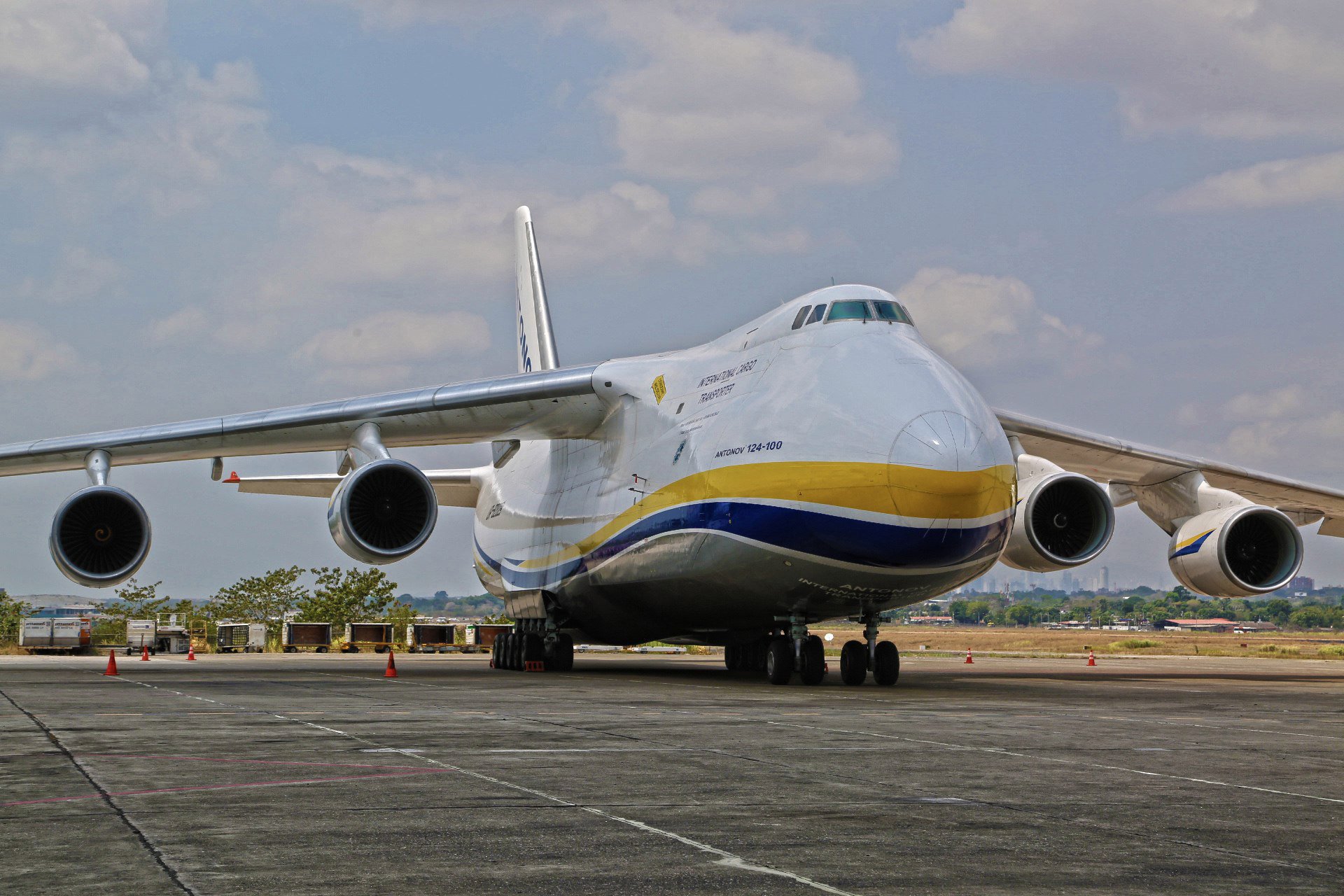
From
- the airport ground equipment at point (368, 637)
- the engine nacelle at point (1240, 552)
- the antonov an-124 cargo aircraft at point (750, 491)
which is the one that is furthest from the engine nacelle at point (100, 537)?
the airport ground equipment at point (368, 637)

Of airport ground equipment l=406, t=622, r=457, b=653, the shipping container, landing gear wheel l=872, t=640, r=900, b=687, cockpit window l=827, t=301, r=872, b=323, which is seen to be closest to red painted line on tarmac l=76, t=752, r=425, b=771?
landing gear wheel l=872, t=640, r=900, b=687

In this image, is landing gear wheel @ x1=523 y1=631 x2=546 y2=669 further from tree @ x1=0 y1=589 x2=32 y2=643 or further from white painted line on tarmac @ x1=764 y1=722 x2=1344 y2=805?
tree @ x1=0 y1=589 x2=32 y2=643

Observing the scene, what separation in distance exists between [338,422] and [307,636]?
28.8 metres

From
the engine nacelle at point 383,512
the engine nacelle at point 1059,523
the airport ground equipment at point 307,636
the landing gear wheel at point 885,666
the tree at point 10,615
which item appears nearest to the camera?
the landing gear wheel at point 885,666

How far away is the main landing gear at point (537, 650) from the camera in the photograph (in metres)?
23.9

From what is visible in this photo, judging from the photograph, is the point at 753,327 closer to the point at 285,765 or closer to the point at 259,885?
the point at 285,765

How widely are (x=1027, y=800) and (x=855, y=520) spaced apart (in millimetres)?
8395

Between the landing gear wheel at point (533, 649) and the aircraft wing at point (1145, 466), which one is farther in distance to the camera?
the landing gear wheel at point (533, 649)

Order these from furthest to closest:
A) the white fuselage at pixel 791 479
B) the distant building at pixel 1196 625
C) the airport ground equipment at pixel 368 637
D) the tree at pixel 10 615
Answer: the distant building at pixel 1196 625
the tree at pixel 10 615
the airport ground equipment at pixel 368 637
the white fuselage at pixel 791 479

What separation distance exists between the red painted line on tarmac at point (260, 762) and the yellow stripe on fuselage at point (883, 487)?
8.01 m

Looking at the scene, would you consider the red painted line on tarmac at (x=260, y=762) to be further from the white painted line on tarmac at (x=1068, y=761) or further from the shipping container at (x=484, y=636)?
the shipping container at (x=484, y=636)

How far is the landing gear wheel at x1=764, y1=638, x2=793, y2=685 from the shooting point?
17328mm

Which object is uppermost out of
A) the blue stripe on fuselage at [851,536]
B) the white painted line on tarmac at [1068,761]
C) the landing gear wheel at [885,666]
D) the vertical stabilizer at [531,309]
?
the vertical stabilizer at [531,309]

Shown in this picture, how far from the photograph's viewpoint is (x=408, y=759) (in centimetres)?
815
